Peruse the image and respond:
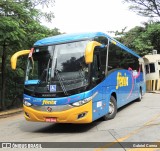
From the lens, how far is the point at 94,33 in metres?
10.3

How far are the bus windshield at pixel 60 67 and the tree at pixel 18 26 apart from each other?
14.0ft

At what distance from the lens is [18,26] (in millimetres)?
14414

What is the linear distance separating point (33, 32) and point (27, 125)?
21.7 feet

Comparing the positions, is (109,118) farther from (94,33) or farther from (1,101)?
(1,101)

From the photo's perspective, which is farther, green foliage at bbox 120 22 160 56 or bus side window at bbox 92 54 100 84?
green foliage at bbox 120 22 160 56

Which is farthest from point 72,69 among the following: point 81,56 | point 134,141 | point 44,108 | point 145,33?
point 145,33

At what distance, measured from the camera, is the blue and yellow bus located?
30.0 feet

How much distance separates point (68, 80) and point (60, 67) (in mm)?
529

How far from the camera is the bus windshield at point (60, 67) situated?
9.31 meters

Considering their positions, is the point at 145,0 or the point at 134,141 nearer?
the point at 134,141

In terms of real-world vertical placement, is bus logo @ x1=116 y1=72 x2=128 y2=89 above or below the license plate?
above

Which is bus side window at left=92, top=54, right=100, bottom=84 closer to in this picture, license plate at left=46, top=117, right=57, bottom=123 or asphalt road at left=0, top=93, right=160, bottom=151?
asphalt road at left=0, top=93, right=160, bottom=151

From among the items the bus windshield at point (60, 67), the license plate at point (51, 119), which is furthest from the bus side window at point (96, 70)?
the license plate at point (51, 119)

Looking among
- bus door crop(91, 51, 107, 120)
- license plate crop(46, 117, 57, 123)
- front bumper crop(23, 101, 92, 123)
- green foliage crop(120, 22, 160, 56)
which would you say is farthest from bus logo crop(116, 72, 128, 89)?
green foliage crop(120, 22, 160, 56)
